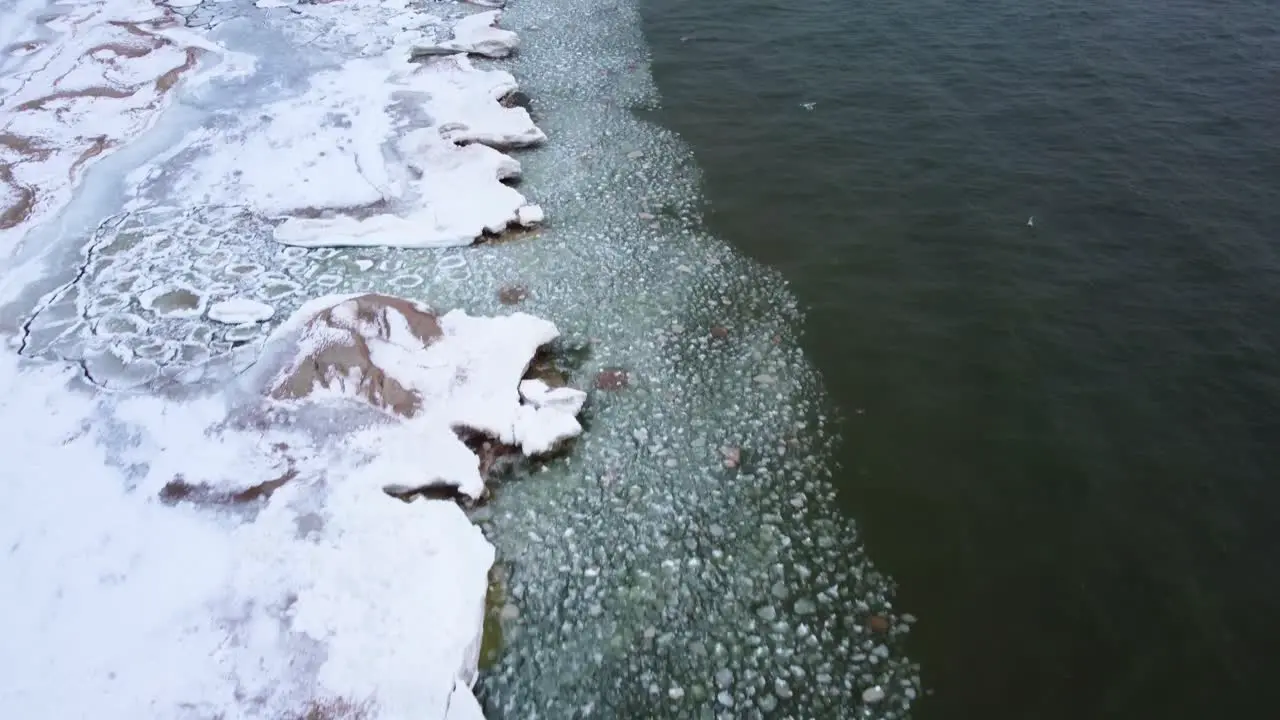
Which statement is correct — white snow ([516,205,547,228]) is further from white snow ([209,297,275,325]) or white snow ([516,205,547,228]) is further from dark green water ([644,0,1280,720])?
white snow ([209,297,275,325])

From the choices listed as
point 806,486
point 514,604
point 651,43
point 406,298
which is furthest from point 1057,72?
point 514,604

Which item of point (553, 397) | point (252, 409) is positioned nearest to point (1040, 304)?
point (553, 397)

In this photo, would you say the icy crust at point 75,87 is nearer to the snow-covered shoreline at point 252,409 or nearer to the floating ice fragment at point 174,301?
the snow-covered shoreline at point 252,409

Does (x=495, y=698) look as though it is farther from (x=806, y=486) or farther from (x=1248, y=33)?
(x=1248, y=33)

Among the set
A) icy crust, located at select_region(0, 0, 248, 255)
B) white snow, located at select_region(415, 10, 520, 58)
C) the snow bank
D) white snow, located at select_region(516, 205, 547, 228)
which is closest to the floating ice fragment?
the snow bank

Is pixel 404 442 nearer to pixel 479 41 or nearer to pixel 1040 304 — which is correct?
pixel 1040 304

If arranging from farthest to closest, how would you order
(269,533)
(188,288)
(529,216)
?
(529,216)
(188,288)
(269,533)
